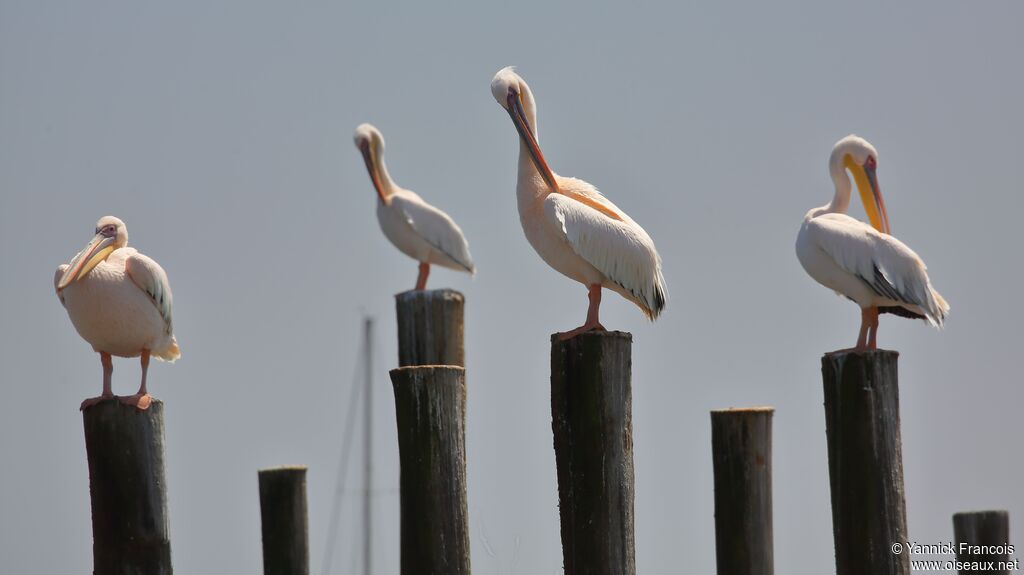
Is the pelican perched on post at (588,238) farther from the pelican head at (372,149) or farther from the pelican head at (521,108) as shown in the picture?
the pelican head at (372,149)

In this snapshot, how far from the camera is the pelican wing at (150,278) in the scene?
24.6 feet

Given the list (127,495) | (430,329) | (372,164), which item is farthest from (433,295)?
(372,164)

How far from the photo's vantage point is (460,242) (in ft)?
45.2

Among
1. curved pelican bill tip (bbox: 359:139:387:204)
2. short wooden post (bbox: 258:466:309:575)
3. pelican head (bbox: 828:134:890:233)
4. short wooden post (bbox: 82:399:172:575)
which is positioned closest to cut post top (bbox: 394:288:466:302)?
short wooden post (bbox: 258:466:309:575)

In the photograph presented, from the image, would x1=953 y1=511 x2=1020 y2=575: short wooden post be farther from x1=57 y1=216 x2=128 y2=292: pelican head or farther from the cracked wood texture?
x1=57 y1=216 x2=128 y2=292: pelican head

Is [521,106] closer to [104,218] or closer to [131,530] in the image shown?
[104,218]

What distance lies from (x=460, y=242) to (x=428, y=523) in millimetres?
7374

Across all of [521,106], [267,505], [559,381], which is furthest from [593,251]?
[267,505]

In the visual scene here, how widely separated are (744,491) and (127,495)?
2.84 m

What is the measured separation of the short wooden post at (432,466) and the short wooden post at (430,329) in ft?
8.47

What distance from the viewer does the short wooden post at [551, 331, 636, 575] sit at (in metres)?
5.80

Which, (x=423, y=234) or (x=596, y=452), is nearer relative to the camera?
(x=596, y=452)

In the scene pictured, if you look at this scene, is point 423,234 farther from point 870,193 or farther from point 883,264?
point 883,264

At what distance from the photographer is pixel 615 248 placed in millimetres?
7531
